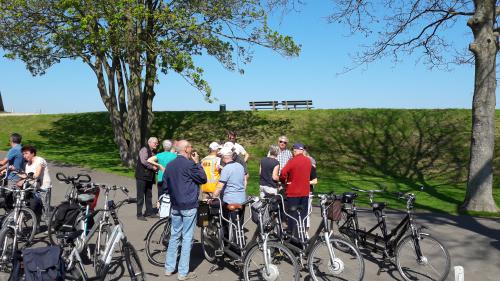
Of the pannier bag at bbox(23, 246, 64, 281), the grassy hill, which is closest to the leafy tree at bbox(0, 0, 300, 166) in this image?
the grassy hill

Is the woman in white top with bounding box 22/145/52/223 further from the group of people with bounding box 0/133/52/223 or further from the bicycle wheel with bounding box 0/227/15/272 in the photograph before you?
the bicycle wheel with bounding box 0/227/15/272

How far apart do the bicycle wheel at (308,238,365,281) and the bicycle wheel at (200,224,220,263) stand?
1453 mm

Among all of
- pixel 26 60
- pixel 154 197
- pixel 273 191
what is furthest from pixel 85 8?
pixel 273 191

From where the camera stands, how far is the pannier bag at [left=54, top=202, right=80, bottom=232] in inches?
264

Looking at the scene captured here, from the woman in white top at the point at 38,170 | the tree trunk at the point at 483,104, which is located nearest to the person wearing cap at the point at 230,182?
the woman in white top at the point at 38,170

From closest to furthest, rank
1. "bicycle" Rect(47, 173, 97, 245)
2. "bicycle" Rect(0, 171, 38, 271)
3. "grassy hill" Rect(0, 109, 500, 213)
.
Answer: "bicycle" Rect(0, 171, 38, 271)
"bicycle" Rect(47, 173, 97, 245)
"grassy hill" Rect(0, 109, 500, 213)

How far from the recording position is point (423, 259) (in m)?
5.99

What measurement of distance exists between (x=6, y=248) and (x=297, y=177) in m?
4.15

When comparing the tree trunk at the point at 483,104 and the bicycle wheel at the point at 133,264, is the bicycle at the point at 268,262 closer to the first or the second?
the bicycle wheel at the point at 133,264

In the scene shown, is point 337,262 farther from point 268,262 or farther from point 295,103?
point 295,103

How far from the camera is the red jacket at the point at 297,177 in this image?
24.1 ft

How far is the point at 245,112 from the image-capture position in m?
29.5

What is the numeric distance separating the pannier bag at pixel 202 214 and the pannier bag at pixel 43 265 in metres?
2.62

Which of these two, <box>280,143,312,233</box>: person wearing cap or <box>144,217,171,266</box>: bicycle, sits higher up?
<box>280,143,312,233</box>: person wearing cap
